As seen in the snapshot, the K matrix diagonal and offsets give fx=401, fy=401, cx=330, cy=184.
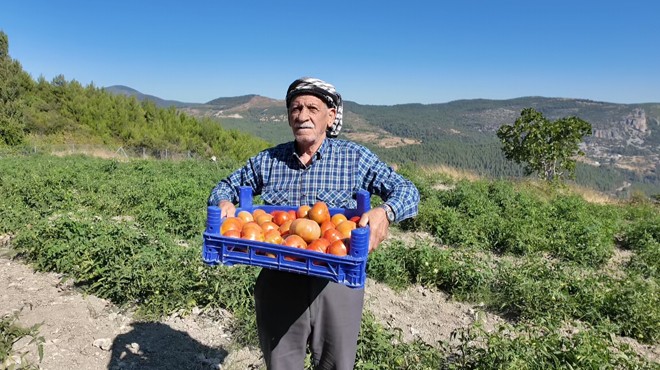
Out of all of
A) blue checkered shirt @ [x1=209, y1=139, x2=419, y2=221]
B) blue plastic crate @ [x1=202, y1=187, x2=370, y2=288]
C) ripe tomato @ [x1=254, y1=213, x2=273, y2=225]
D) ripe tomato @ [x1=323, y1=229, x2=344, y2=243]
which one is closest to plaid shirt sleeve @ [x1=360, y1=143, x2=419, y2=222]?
blue checkered shirt @ [x1=209, y1=139, x2=419, y2=221]

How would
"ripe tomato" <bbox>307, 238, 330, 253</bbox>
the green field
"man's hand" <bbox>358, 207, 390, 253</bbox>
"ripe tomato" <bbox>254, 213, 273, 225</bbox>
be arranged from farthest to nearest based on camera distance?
1. the green field
2. "ripe tomato" <bbox>254, 213, 273, 225</bbox>
3. "man's hand" <bbox>358, 207, 390, 253</bbox>
4. "ripe tomato" <bbox>307, 238, 330, 253</bbox>

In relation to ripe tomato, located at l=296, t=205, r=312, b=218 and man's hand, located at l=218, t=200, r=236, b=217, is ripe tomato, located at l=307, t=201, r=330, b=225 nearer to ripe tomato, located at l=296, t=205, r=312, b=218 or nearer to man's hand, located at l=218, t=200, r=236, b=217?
ripe tomato, located at l=296, t=205, r=312, b=218

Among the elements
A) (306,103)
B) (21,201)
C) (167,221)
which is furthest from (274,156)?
(21,201)

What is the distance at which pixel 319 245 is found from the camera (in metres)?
1.59

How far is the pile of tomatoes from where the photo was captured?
5.27 feet

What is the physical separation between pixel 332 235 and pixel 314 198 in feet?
1.59

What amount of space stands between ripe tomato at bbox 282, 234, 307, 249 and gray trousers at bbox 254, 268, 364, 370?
292mm

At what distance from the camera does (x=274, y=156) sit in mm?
2213

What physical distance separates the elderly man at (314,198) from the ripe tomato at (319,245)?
20 centimetres

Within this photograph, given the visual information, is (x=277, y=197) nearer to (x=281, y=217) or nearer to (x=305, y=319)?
(x=281, y=217)

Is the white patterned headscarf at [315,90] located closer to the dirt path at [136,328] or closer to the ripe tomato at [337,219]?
the ripe tomato at [337,219]

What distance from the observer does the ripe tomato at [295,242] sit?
1602 mm

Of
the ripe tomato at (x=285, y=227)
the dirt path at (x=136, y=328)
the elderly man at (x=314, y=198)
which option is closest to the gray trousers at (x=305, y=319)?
the elderly man at (x=314, y=198)

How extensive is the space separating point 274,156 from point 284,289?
2.39ft
